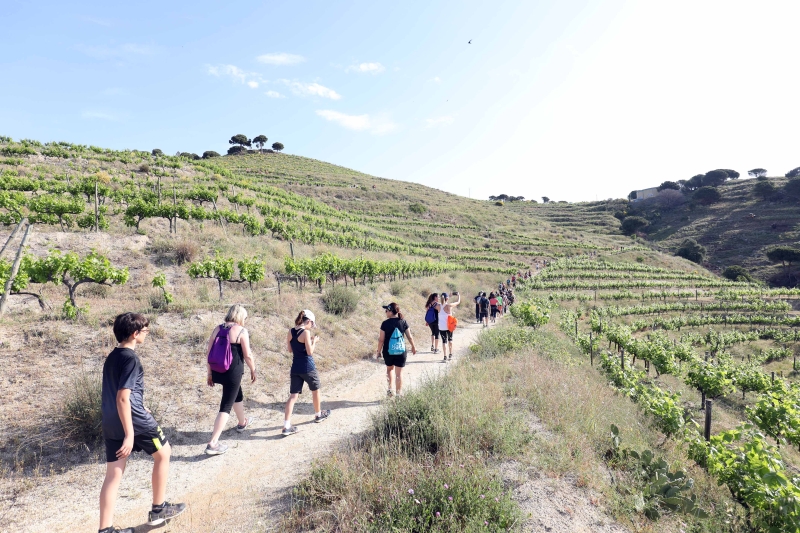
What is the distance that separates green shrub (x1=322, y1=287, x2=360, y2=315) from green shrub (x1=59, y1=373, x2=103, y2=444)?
7.56 metres

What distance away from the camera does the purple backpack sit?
5160 mm

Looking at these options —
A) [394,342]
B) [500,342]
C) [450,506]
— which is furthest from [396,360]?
[500,342]

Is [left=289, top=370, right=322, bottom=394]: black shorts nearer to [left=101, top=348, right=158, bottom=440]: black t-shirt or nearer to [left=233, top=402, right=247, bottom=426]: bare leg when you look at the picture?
[left=233, top=402, right=247, bottom=426]: bare leg

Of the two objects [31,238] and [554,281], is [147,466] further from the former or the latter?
[554,281]

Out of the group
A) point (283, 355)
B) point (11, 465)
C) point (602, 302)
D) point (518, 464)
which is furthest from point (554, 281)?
point (11, 465)

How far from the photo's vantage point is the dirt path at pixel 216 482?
3834 mm

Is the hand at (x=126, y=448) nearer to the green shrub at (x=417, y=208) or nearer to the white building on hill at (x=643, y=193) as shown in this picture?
the green shrub at (x=417, y=208)

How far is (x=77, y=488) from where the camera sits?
4.51 m

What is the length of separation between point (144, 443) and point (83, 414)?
283cm

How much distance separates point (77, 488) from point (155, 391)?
7.20 feet

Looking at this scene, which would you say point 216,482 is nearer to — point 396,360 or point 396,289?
point 396,360

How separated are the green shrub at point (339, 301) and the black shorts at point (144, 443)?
29.8ft

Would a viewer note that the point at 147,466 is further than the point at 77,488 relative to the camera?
Yes

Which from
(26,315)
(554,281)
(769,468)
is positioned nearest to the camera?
(769,468)
